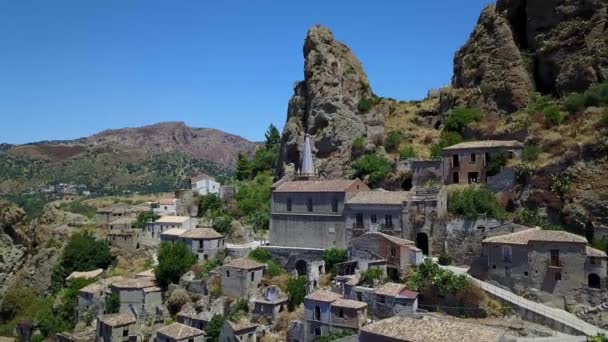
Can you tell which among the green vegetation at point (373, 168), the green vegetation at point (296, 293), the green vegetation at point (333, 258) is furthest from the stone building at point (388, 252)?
the green vegetation at point (373, 168)

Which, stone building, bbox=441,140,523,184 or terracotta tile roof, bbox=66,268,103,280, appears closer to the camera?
stone building, bbox=441,140,523,184

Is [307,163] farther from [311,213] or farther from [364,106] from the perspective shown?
[311,213]

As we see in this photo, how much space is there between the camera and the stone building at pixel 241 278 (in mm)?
41000

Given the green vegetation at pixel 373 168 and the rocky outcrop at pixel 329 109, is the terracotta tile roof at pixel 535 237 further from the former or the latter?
the rocky outcrop at pixel 329 109

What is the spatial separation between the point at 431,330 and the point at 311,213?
18.3m

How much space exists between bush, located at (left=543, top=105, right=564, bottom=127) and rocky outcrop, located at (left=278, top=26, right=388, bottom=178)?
1890cm

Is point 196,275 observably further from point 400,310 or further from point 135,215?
point 135,215

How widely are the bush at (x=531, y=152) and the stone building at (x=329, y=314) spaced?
691 inches

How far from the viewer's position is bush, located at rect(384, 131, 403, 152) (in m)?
57.1

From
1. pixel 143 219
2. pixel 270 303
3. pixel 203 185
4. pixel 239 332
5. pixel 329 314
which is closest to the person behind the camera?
pixel 329 314

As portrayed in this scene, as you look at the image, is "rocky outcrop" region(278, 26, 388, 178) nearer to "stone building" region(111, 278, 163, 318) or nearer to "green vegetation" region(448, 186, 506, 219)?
"green vegetation" region(448, 186, 506, 219)

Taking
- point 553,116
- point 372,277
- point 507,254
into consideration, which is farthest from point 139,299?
point 553,116

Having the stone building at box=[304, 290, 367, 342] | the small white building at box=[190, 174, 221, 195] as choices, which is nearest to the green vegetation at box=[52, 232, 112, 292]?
the small white building at box=[190, 174, 221, 195]

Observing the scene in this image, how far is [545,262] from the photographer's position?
3186 centimetres
